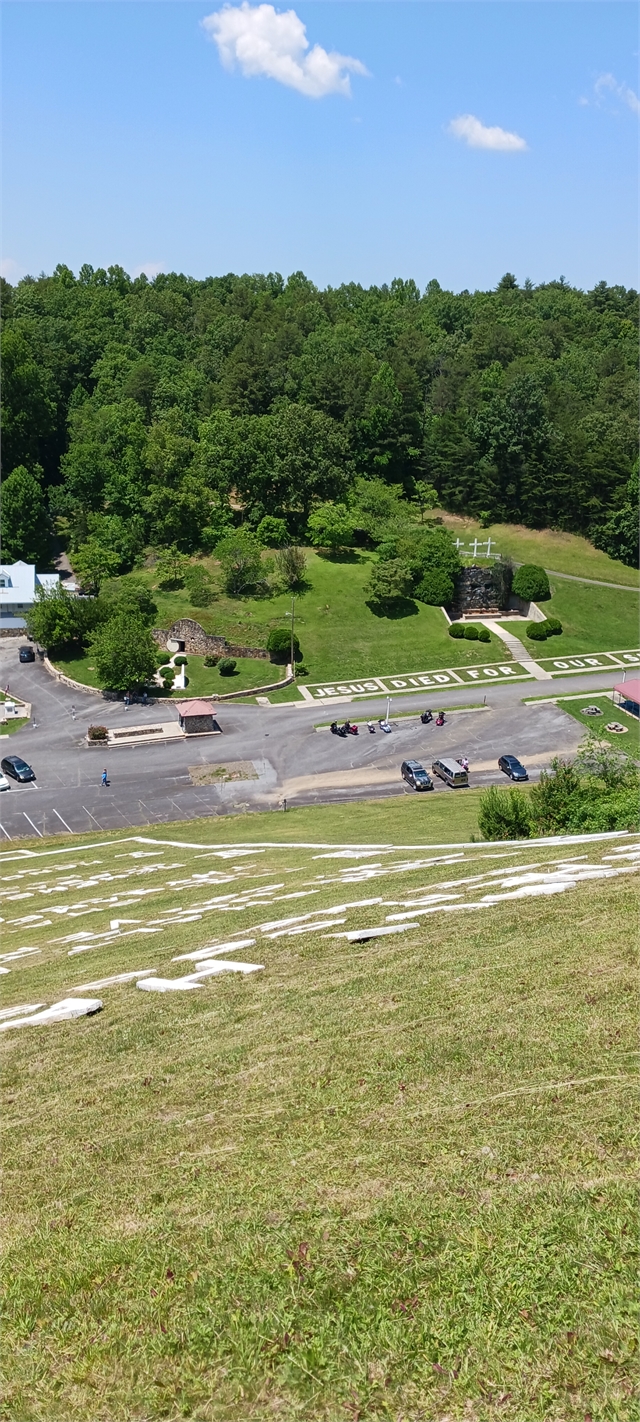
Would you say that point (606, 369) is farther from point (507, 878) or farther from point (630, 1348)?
point (630, 1348)

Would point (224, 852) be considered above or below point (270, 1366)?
below

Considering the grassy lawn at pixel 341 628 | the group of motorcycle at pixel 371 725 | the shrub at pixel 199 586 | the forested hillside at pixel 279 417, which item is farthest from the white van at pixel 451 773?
the forested hillside at pixel 279 417

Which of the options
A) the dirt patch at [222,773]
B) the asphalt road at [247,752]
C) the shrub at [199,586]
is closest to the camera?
the asphalt road at [247,752]

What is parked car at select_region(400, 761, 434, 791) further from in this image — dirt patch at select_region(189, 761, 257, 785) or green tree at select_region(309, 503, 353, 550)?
green tree at select_region(309, 503, 353, 550)

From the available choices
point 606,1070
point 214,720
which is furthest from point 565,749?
point 606,1070

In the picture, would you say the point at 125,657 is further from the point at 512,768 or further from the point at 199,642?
the point at 512,768

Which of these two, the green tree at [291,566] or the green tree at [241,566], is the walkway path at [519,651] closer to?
the green tree at [291,566]
